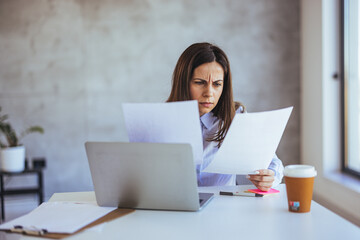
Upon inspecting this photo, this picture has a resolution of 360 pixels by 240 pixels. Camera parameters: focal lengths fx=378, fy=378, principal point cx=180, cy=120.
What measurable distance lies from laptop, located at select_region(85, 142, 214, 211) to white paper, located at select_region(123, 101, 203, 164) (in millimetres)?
119

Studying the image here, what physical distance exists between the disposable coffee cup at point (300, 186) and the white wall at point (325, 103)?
2067 millimetres

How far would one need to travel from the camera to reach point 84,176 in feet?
12.4

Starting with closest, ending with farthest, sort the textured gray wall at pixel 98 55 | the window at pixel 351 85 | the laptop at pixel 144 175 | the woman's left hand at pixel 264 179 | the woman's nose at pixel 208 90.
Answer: the laptop at pixel 144 175, the woman's left hand at pixel 264 179, the woman's nose at pixel 208 90, the window at pixel 351 85, the textured gray wall at pixel 98 55

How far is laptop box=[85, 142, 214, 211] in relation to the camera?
1.06m

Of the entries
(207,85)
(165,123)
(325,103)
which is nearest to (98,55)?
(325,103)

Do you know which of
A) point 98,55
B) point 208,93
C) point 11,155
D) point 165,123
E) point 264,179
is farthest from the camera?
point 98,55

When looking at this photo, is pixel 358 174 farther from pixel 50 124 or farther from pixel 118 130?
pixel 50 124

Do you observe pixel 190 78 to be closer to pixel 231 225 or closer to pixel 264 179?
pixel 264 179

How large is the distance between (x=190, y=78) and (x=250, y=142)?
0.61 metres

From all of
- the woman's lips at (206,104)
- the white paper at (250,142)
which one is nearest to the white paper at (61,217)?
the white paper at (250,142)

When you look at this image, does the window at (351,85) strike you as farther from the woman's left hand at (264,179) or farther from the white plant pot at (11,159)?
the white plant pot at (11,159)

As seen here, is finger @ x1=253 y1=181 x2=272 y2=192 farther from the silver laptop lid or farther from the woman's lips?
the woman's lips

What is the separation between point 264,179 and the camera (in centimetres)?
134

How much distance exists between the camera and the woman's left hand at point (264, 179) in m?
1.33
